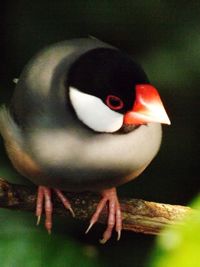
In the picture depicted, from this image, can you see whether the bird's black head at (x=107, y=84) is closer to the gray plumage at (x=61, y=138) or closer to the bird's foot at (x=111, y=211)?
the gray plumage at (x=61, y=138)

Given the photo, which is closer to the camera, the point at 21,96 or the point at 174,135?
the point at 21,96

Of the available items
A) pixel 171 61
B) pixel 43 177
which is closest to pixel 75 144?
pixel 43 177

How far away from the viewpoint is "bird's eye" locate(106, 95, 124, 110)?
0.50 metres

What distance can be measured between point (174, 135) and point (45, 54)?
10.6 inches

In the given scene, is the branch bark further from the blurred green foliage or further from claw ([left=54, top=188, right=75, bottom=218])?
the blurred green foliage

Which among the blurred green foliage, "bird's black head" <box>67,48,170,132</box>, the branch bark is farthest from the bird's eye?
the blurred green foliage

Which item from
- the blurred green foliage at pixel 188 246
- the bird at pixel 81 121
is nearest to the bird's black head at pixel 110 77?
the bird at pixel 81 121

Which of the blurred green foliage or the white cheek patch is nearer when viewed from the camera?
the blurred green foliage

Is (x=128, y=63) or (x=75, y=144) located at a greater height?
(x=128, y=63)

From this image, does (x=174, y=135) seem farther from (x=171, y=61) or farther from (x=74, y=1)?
(x=74, y=1)

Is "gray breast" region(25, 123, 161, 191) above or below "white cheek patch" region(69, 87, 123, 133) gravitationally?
below

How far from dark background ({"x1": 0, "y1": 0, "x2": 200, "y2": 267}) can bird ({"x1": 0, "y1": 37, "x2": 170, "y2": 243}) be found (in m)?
0.08

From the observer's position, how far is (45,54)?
59cm

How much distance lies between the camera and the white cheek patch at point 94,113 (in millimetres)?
520
